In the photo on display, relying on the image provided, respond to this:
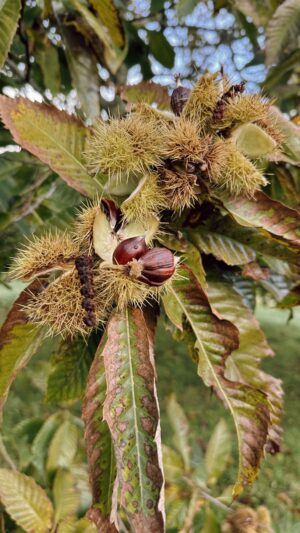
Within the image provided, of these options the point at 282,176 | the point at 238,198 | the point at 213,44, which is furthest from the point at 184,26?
the point at 238,198

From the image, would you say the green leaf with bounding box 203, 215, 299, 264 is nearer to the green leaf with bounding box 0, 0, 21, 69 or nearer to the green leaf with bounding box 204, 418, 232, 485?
the green leaf with bounding box 0, 0, 21, 69

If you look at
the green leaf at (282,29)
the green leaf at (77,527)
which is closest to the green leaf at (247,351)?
the green leaf at (77,527)

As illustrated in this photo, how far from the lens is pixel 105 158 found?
811 mm

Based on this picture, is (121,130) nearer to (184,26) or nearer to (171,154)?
(171,154)

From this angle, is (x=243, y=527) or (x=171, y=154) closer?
(x=171, y=154)

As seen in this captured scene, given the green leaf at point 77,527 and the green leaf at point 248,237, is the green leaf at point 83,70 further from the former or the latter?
the green leaf at point 77,527

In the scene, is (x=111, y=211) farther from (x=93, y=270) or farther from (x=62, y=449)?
(x=62, y=449)

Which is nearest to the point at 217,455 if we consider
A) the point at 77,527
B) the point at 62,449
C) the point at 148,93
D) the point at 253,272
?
the point at 62,449

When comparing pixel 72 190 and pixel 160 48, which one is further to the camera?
pixel 160 48

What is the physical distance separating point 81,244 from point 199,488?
3.08ft

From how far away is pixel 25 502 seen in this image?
1.10 meters

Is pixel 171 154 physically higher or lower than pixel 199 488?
higher

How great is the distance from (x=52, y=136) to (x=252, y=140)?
0.36 meters

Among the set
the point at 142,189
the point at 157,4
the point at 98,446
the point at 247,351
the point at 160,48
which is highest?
the point at 157,4
